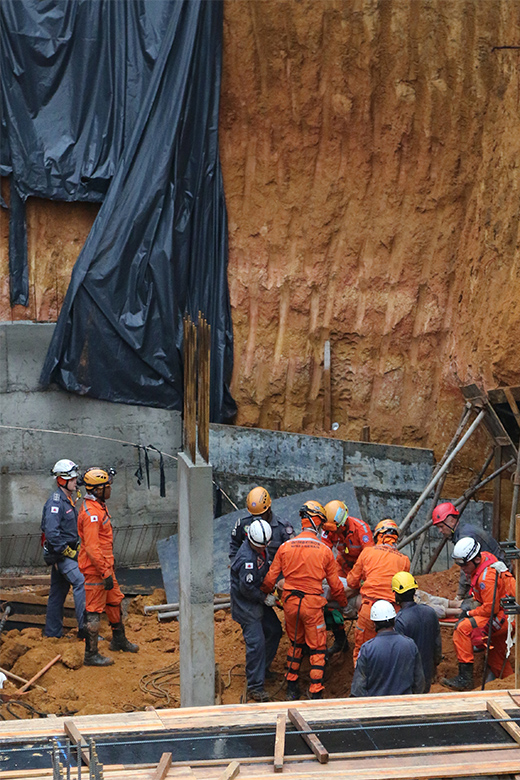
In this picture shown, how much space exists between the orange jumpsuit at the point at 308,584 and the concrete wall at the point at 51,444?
5.17m

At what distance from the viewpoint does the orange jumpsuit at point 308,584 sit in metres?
8.30

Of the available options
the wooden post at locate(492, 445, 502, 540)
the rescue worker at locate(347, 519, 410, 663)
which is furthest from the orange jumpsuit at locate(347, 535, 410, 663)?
the wooden post at locate(492, 445, 502, 540)

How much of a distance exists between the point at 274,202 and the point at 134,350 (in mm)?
3170

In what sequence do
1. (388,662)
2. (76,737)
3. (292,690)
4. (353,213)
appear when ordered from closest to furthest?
(76,737) → (388,662) → (292,690) → (353,213)

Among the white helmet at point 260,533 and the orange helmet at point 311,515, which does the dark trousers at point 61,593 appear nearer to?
the white helmet at point 260,533

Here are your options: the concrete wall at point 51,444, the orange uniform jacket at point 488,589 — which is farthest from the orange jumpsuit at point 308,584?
the concrete wall at point 51,444

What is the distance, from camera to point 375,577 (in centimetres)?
821

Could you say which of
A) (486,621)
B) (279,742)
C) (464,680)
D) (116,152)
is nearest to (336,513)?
(486,621)

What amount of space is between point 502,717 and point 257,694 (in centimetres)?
353

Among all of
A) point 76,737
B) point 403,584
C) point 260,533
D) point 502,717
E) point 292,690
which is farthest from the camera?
point 292,690

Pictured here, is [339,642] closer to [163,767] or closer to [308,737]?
[308,737]

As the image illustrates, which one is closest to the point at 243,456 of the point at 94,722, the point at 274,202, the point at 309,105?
the point at 274,202

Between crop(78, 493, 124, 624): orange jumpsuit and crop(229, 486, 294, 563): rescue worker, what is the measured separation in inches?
61.8

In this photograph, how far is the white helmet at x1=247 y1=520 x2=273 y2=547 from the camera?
336 inches
